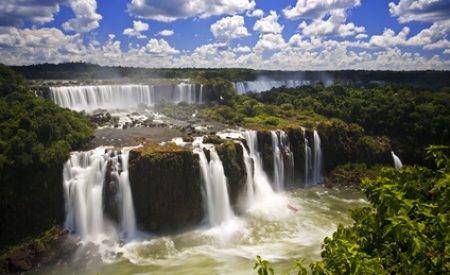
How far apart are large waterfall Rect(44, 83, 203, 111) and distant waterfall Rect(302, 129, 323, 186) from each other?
26488 millimetres

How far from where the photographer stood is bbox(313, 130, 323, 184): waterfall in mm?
35875

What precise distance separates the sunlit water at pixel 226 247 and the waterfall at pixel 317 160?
8.27m

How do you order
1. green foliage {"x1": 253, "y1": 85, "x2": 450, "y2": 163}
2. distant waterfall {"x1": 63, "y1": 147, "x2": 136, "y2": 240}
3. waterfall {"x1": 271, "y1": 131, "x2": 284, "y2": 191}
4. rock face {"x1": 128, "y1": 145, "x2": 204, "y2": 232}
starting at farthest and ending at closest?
1. green foliage {"x1": 253, "y1": 85, "x2": 450, "y2": 163}
2. waterfall {"x1": 271, "y1": 131, "x2": 284, "y2": 191}
3. rock face {"x1": 128, "y1": 145, "x2": 204, "y2": 232}
4. distant waterfall {"x1": 63, "y1": 147, "x2": 136, "y2": 240}

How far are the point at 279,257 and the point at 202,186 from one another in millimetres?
8348

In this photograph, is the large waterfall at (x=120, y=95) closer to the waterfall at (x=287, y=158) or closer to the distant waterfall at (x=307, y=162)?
the waterfall at (x=287, y=158)

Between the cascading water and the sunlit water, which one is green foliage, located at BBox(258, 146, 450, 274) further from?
the cascading water

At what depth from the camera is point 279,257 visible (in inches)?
795

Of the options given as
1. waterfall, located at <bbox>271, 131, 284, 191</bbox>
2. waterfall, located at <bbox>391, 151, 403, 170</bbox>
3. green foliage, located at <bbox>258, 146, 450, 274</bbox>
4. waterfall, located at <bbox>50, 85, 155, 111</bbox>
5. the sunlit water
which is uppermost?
waterfall, located at <bbox>50, 85, 155, 111</bbox>

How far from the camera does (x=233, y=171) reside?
2731 cm

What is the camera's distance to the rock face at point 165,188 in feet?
78.3

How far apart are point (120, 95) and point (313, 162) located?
30.7m

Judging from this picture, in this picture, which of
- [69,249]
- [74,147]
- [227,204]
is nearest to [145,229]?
[69,249]

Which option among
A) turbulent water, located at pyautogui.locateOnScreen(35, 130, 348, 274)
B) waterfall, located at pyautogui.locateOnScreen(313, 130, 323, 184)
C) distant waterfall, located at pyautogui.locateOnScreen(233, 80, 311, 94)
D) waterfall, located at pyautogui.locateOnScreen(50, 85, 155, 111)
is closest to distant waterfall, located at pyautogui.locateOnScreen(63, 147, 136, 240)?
turbulent water, located at pyautogui.locateOnScreen(35, 130, 348, 274)

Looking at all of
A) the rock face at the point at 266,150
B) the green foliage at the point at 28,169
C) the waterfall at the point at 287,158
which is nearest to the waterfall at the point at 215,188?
the rock face at the point at 266,150
